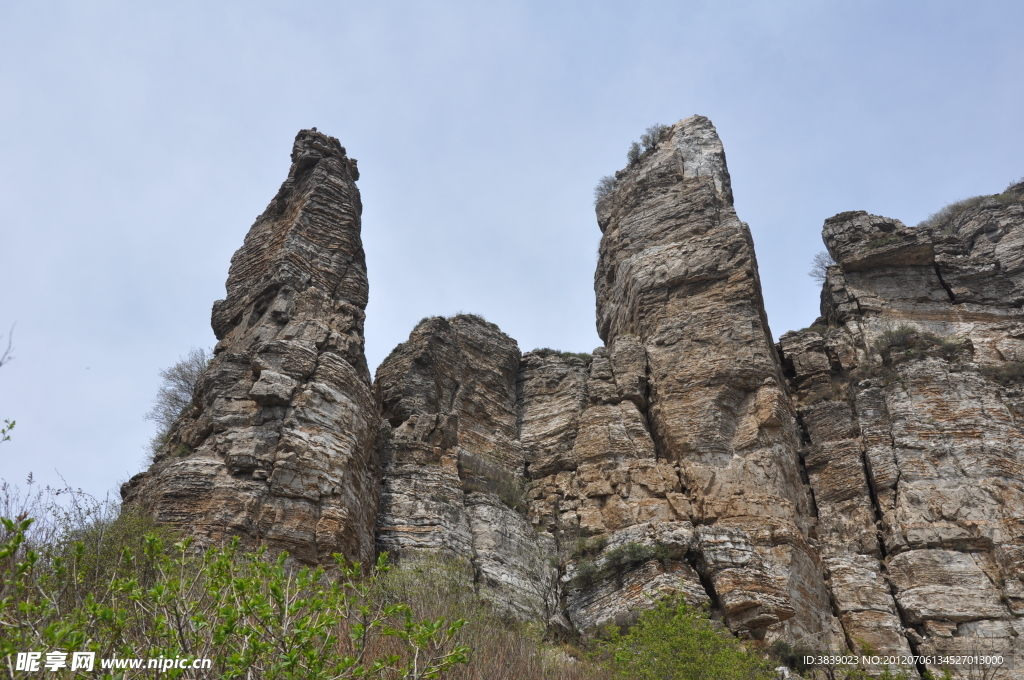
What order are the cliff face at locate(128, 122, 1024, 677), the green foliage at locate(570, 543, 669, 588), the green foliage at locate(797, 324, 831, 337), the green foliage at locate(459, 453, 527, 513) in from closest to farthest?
the cliff face at locate(128, 122, 1024, 677)
the green foliage at locate(570, 543, 669, 588)
the green foliage at locate(459, 453, 527, 513)
the green foliage at locate(797, 324, 831, 337)

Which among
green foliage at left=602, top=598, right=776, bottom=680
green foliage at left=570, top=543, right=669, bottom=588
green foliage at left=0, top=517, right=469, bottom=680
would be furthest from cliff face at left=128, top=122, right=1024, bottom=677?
green foliage at left=0, top=517, right=469, bottom=680

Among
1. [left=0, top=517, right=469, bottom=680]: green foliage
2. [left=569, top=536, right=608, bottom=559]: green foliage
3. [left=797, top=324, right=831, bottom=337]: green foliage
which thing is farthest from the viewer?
[left=797, top=324, right=831, bottom=337]: green foliage

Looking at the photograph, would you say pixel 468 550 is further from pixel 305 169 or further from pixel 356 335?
pixel 305 169

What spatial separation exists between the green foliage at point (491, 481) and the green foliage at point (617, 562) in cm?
386

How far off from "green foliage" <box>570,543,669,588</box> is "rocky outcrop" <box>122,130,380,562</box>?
6650mm

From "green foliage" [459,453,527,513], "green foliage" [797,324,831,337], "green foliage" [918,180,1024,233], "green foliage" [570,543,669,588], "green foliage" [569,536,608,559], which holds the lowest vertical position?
"green foliage" [570,543,669,588]

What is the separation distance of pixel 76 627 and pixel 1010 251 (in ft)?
118

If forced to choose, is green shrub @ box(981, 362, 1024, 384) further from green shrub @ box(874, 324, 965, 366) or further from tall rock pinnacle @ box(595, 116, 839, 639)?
tall rock pinnacle @ box(595, 116, 839, 639)

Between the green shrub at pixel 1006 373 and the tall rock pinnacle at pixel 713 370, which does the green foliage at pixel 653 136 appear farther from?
the green shrub at pixel 1006 373

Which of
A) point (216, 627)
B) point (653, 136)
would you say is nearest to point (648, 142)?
point (653, 136)

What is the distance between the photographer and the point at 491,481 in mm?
28172

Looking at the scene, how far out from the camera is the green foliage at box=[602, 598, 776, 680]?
17.1 meters

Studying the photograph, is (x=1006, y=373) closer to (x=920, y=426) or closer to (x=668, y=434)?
(x=920, y=426)

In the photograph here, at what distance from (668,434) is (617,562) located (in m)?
5.39
